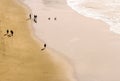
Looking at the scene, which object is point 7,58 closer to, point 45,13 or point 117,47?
point 117,47

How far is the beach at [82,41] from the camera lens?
3011cm

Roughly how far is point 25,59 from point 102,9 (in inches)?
797

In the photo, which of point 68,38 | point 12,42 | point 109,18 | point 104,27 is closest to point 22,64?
point 12,42

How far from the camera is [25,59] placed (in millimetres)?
31516

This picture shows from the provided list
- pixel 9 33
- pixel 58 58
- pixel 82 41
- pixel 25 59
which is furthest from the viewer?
pixel 9 33

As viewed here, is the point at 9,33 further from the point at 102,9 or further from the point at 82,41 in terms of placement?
the point at 102,9

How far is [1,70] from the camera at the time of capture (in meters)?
29.1

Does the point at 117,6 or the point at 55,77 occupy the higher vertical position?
the point at 117,6

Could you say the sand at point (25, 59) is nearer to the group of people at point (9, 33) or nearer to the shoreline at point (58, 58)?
the shoreline at point (58, 58)

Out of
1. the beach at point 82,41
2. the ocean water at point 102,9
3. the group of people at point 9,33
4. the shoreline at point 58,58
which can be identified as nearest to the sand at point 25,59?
the shoreline at point 58,58


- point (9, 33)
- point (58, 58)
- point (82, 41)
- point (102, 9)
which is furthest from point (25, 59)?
point (102, 9)

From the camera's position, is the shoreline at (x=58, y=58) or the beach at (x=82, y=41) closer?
the shoreline at (x=58, y=58)

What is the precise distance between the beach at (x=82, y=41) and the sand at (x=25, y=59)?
3.87ft

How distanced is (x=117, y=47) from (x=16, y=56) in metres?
10.4
